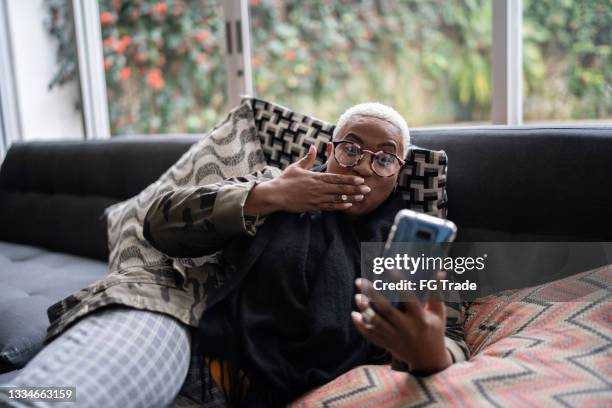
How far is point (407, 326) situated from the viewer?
31.7 inches

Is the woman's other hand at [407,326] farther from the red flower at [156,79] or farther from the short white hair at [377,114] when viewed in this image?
the red flower at [156,79]

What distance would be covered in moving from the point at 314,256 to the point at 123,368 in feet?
1.40

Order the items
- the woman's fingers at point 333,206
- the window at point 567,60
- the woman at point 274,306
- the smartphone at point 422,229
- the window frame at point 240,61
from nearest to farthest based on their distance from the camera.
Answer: the smartphone at point 422,229
the woman at point 274,306
the woman's fingers at point 333,206
the window frame at point 240,61
the window at point 567,60

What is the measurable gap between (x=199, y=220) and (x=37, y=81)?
3034mm

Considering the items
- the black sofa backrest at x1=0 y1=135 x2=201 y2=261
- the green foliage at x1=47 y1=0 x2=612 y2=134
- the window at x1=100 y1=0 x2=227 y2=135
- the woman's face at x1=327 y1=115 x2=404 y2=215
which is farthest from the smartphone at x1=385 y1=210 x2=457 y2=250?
the window at x1=100 y1=0 x2=227 y2=135

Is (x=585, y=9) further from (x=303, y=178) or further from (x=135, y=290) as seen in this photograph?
(x=135, y=290)

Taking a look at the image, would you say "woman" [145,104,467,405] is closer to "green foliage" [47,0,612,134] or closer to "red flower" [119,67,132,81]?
"green foliage" [47,0,612,134]

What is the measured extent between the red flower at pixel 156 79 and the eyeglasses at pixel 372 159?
271cm

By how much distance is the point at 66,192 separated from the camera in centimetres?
244

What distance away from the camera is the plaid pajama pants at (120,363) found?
2.82ft

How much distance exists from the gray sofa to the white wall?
149 cm

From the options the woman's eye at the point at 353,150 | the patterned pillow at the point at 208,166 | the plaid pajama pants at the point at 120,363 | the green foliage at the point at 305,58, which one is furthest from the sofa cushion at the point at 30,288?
the green foliage at the point at 305,58

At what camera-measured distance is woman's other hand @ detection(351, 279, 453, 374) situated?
0.80 metres

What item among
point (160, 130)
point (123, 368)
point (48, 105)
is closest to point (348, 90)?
point (160, 130)
